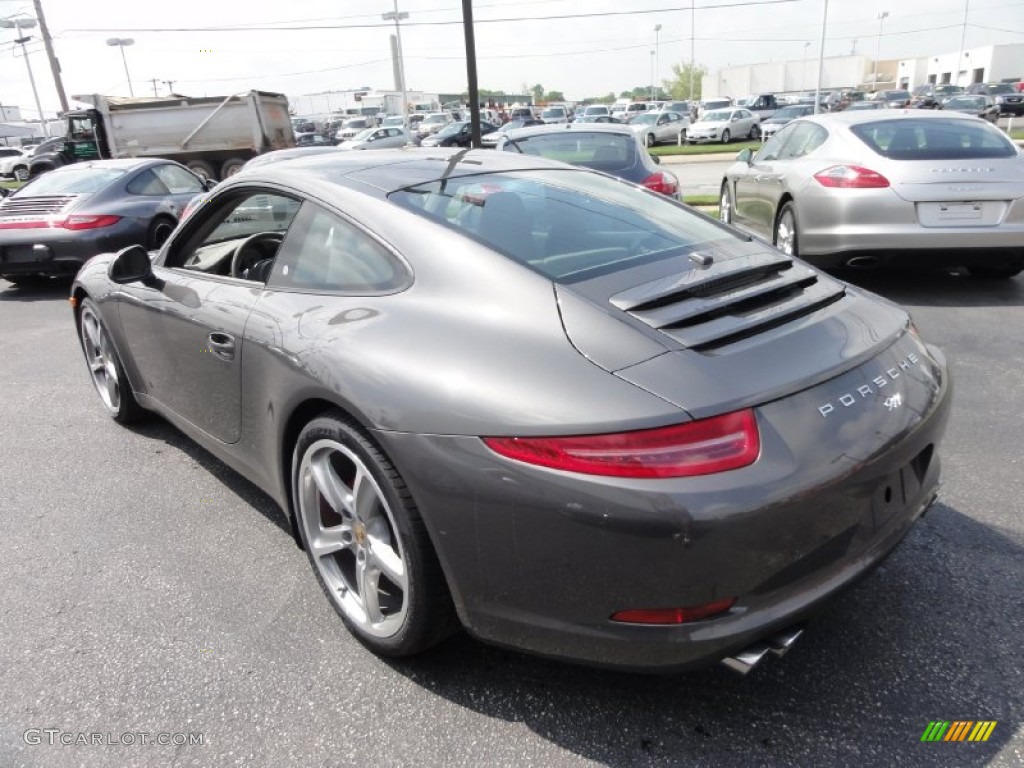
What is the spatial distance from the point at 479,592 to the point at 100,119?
24012 millimetres

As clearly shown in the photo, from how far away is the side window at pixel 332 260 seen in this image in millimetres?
2367

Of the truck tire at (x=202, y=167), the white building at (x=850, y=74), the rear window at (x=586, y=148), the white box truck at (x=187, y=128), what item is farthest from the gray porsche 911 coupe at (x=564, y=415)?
the white building at (x=850, y=74)

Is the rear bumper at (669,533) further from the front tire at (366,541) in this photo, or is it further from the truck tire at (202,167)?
the truck tire at (202,167)

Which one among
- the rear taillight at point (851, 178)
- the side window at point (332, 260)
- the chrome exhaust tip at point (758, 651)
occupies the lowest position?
the chrome exhaust tip at point (758, 651)

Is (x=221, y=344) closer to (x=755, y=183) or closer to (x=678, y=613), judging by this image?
(x=678, y=613)

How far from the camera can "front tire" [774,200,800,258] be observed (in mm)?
6570

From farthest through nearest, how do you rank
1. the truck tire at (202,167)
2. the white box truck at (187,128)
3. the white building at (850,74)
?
the white building at (850,74) → the truck tire at (202,167) → the white box truck at (187,128)

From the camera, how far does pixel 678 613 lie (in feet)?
5.77

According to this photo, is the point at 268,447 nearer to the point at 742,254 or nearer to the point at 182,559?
the point at 182,559

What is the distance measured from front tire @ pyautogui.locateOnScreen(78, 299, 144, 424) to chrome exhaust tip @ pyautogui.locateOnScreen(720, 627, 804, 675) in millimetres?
3418

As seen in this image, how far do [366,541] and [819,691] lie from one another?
4.45ft

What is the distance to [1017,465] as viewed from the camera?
3.39 metres

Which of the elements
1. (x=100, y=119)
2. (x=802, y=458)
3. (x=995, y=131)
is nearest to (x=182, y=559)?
(x=802, y=458)

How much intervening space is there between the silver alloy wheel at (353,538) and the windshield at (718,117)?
33.2 metres
